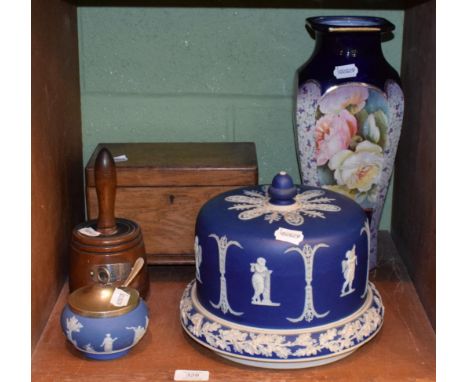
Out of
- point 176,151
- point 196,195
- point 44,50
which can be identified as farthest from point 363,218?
point 44,50

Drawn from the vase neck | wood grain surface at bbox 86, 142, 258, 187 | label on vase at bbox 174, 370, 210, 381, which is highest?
the vase neck

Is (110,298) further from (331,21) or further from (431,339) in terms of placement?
(331,21)

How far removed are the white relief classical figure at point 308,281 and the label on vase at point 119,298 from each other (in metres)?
0.26

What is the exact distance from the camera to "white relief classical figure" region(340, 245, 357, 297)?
1195 mm

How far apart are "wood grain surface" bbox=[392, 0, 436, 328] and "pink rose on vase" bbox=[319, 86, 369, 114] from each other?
11 centimetres

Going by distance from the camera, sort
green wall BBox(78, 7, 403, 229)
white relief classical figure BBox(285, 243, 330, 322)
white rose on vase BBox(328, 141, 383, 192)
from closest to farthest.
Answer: white relief classical figure BBox(285, 243, 330, 322) → white rose on vase BBox(328, 141, 383, 192) → green wall BBox(78, 7, 403, 229)

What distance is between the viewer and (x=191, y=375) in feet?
3.85

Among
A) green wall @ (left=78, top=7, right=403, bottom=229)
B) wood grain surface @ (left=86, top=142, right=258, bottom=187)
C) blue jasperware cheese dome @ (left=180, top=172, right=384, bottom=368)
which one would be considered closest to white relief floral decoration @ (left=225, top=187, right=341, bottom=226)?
blue jasperware cheese dome @ (left=180, top=172, right=384, bottom=368)

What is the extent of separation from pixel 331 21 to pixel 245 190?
13.8 inches

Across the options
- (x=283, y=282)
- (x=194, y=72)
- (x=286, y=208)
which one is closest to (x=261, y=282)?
(x=283, y=282)

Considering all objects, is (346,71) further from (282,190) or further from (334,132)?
(282,190)

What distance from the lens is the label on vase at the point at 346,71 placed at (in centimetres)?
139

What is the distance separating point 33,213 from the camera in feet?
4.08

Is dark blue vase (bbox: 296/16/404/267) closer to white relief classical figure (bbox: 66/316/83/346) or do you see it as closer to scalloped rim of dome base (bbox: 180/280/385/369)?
scalloped rim of dome base (bbox: 180/280/385/369)
